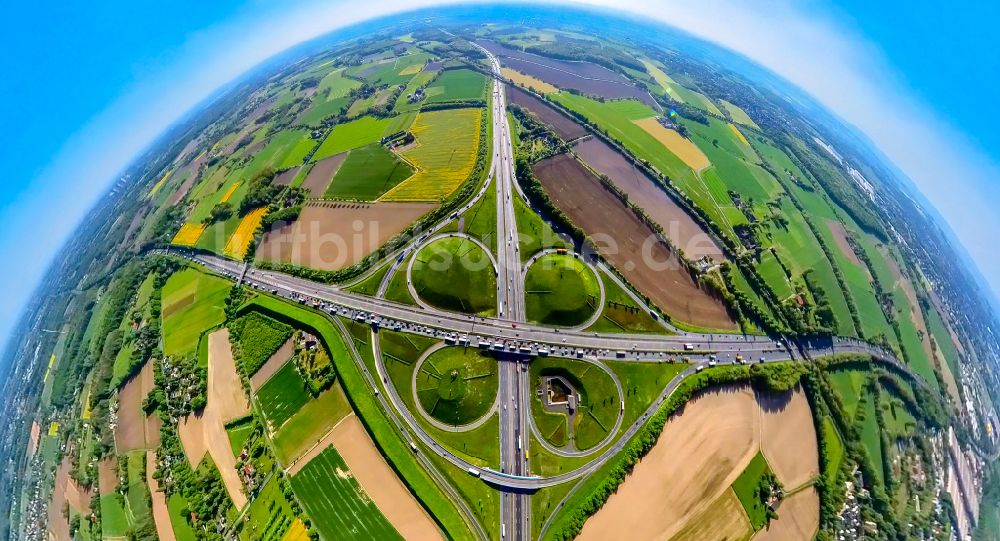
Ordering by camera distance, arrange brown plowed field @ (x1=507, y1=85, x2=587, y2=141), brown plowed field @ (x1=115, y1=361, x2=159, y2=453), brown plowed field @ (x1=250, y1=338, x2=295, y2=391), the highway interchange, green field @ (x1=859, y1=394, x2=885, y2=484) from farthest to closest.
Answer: brown plowed field @ (x1=507, y1=85, x2=587, y2=141)
brown plowed field @ (x1=115, y1=361, x2=159, y2=453)
brown plowed field @ (x1=250, y1=338, x2=295, y2=391)
green field @ (x1=859, y1=394, x2=885, y2=484)
the highway interchange

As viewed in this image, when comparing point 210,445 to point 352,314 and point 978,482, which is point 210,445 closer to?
point 352,314

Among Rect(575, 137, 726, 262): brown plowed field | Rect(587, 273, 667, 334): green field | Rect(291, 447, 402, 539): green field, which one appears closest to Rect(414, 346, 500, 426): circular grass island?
Rect(291, 447, 402, 539): green field

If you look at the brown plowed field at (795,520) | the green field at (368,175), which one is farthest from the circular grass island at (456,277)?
the brown plowed field at (795,520)

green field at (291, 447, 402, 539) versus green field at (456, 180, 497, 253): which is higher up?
green field at (456, 180, 497, 253)

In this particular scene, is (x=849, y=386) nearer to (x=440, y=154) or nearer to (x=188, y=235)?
(x=440, y=154)

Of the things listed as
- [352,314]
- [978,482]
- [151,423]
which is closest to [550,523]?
[352,314]

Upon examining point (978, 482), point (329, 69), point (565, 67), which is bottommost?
point (978, 482)

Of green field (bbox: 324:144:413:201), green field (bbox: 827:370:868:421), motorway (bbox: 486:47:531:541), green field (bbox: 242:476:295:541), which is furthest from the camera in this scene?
green field (bbox: 324:144:413:201)

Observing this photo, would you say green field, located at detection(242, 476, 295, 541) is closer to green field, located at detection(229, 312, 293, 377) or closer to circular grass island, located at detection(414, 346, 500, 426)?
green field, located at detection(229, 312, 293, 377)
